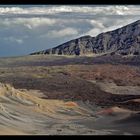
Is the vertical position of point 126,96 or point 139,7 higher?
point 139,7

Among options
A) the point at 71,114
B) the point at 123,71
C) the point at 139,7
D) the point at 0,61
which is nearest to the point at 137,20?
the point at 139,7

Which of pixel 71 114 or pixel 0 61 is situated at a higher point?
pixel 0 61

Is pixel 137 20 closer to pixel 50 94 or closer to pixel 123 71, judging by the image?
pixel 123 71

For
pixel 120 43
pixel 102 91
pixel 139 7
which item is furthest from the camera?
pixel 120 43

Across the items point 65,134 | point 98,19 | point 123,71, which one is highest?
point 98,19

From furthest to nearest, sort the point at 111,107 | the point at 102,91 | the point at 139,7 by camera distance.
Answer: the point at 102,91 < the point at 111,107 < the point at 139,7

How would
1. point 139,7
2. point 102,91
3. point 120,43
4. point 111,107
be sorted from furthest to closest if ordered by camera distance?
point 120,43, point 102,91, point 111,107, point 139,7

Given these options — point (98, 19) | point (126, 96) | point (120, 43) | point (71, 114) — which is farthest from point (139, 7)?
point (120, 43)

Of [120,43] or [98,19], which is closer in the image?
[98,19]

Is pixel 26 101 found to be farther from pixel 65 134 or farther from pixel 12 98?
pixel 65 134
